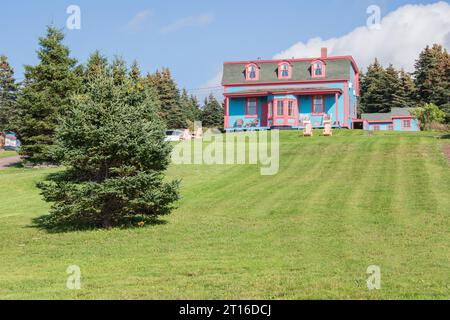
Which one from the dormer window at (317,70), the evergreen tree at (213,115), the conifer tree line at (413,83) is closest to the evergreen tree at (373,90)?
the conifer tree line at (413,83)

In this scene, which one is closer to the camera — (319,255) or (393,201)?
(319,255)

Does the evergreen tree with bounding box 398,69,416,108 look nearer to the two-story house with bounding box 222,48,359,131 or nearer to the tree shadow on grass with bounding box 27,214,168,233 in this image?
the two-story house with bounding box 222,48,359,131

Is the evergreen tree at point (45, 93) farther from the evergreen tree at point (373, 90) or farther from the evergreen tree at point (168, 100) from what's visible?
the evergreen tree at point (373, 90)

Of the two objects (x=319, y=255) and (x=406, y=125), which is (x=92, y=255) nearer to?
(x=319, y=255)

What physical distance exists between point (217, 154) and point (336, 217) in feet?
52.3

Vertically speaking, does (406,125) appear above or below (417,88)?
below

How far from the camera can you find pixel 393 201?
59.7 ft

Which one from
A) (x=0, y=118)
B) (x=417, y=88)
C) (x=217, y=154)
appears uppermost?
(x=417, y=88)

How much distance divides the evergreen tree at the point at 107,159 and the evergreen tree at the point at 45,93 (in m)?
21.8

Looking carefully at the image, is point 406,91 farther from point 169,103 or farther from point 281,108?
point 281,108

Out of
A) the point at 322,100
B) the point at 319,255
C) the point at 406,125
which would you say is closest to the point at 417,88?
the point at 406,125

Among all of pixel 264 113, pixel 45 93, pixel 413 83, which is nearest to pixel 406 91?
pixel 413 83

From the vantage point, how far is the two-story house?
4675cm

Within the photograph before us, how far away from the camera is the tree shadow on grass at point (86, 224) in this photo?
16094 mm
